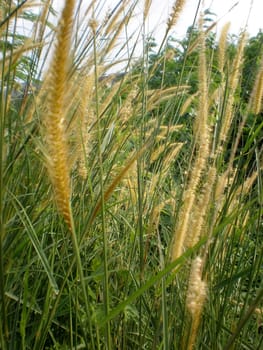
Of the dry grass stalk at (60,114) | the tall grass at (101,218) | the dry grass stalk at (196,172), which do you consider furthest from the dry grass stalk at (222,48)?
the dry grass stalk at (60,114)

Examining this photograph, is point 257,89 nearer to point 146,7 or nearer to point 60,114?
point 146,7

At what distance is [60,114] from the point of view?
0.48 meters

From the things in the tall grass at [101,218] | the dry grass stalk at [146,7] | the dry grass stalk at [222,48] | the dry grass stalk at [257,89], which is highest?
the dry grass stalk at [146,7]

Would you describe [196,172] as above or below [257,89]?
below

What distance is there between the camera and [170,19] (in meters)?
1.03

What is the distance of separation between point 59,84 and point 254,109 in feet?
2.06

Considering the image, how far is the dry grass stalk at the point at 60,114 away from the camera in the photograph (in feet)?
1.40

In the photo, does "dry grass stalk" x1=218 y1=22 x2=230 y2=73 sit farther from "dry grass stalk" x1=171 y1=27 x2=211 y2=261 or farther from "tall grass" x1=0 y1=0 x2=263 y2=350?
"dry grass stalk" x1=171 y1=27 x2=211 y2=261

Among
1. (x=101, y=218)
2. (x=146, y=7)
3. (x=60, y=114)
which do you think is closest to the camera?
(x=60, y=114)

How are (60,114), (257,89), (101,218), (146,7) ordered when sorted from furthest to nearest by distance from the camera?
(146,7)
(257,89)
(101,218)
(60,114)

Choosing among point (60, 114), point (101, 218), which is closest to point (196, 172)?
point (101, 218)

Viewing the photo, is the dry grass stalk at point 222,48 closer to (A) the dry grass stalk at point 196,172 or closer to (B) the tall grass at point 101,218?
(B) the tall grass at point 101,218

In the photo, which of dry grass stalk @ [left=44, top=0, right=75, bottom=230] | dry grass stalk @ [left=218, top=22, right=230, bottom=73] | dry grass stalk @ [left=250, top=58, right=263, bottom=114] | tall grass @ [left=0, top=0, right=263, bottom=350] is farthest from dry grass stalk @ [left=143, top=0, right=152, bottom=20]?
dry grass stalk @ [left=44, top=0, right=75, bottom=230]

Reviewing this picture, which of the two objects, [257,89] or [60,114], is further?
[257,89]
